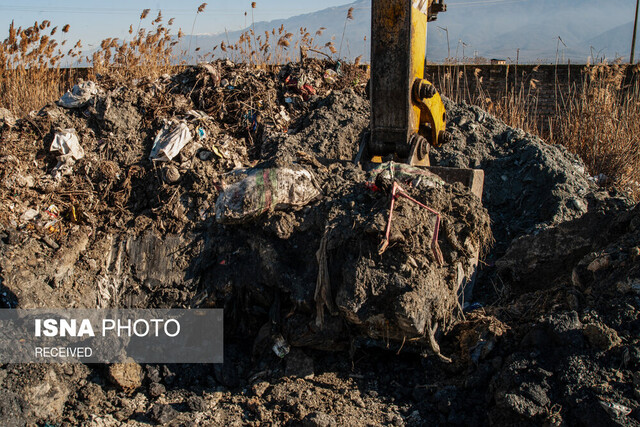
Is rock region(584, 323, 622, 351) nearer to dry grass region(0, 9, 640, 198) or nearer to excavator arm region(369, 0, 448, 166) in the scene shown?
excavator arm region(369, 0, 448, 166)

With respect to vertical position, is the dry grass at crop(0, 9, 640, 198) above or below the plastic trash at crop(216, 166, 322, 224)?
above

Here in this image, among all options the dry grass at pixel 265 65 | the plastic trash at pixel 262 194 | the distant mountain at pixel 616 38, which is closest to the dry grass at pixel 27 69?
the dry grass at pixel 265 65

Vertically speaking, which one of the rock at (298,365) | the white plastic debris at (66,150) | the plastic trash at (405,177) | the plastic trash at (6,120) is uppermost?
the plastic trash at (6,120)

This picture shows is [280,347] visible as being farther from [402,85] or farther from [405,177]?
[402,85]

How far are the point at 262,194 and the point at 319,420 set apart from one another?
1643 mm

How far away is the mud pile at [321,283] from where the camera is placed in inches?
116

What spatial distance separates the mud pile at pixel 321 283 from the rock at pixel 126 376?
0.01 m

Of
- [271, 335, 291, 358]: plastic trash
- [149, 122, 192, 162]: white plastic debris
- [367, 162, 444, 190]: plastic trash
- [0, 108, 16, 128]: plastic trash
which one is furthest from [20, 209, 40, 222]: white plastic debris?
[367, 162, 444, 190]: plastic trash

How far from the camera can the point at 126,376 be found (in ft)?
11.7

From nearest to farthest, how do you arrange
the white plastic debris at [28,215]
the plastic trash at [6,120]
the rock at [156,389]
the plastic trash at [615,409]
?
the plastic trash at [615,409]
the rock at [156,389]
the white plastic debris at [28,215]
the plastic trash at [6,120]

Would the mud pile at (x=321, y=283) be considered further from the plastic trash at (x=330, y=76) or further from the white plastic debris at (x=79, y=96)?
the plastic trash at (x=330, y=76)

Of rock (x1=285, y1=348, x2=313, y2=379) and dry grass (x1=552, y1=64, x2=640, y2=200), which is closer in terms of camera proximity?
rock (x1=285, y1=348, x2=313, y2=379)

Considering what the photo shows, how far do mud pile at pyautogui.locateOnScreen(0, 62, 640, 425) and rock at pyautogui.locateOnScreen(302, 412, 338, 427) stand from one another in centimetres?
2

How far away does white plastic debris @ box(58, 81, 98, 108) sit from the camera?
5.31 meters
